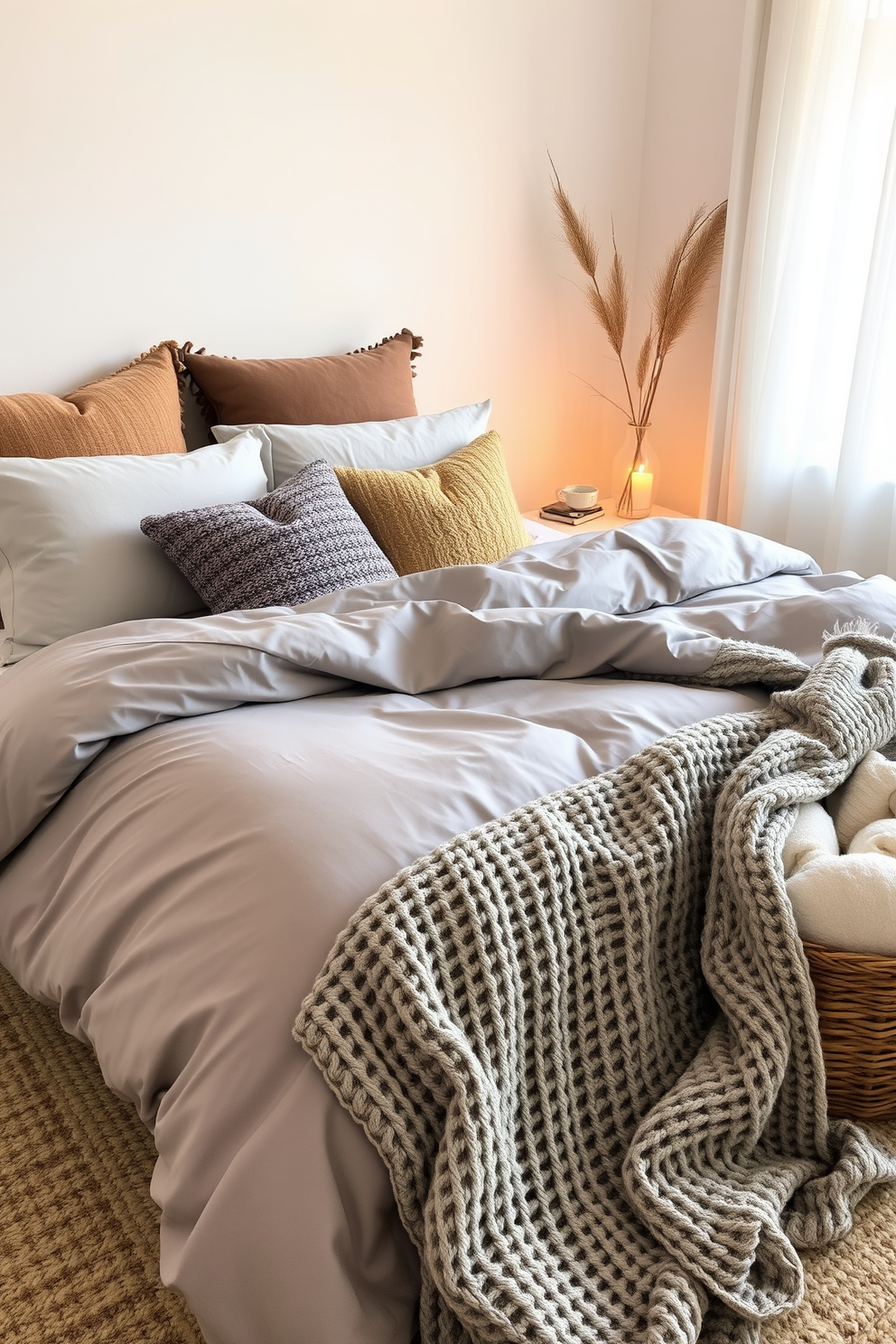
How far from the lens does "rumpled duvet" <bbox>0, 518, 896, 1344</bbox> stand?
1063mm

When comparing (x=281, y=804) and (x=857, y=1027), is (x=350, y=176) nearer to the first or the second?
(x=281, y=804)

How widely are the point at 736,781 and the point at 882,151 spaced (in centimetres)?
225

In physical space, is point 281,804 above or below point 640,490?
above

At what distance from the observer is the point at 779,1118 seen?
4.35 feet

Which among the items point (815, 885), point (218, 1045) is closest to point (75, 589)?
point (218, 1045)

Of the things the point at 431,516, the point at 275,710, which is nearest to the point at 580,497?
the point at 431,516

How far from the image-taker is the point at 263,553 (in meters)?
2.07

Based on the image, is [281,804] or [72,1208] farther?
[72,1208]

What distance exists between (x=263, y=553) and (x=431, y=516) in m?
0.47

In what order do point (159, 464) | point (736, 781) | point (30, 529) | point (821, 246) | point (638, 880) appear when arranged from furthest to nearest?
point (821, 246), point (159, 464), point (30, 529), point (736, 781), point (638, 880)

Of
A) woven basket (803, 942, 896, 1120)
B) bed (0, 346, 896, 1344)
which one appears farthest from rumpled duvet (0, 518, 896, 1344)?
woven basket (803, 942, 896, 1120)

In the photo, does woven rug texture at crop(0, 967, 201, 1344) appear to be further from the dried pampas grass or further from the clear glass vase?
the dried pampas grass

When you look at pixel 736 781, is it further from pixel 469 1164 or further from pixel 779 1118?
pixel 469 1164

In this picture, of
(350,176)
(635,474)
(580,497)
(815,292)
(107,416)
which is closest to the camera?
(107,416)
